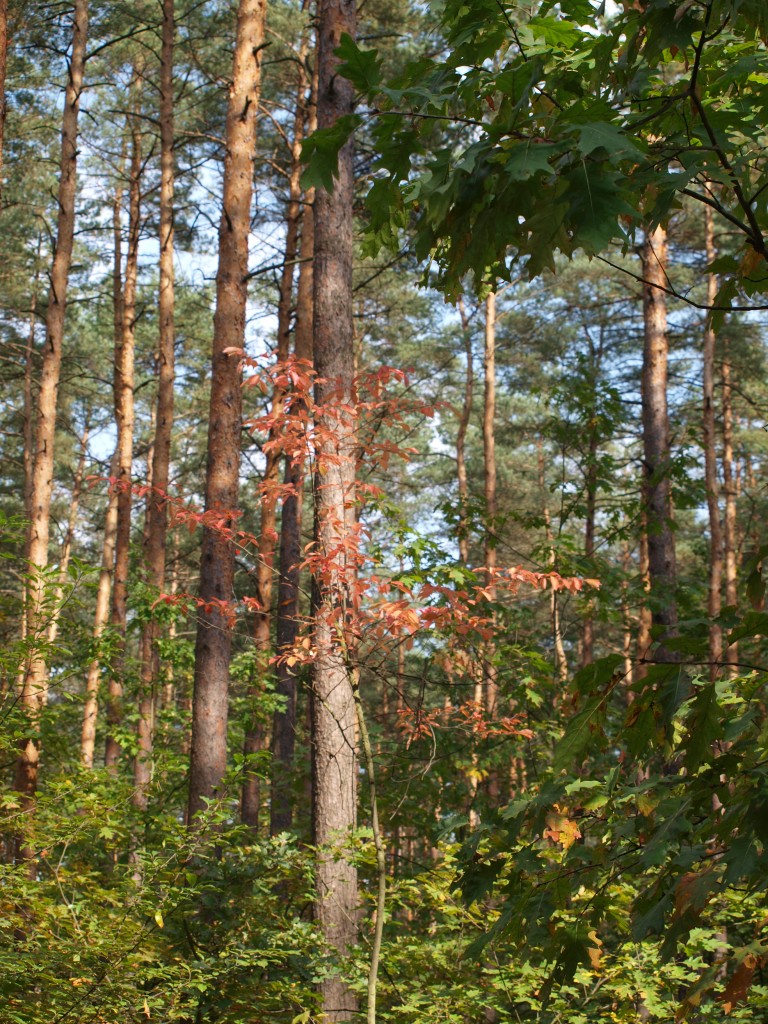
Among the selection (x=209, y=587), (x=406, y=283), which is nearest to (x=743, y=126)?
(x=209, y=587)

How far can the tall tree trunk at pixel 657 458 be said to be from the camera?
379 inches

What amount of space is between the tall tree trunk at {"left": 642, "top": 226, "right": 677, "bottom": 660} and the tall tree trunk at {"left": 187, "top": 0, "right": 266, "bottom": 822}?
166 inches

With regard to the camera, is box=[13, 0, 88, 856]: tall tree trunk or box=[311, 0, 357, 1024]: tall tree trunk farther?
box=[13, 0, 88, 856]: tall tree trunk

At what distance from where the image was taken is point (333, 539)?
4242mm

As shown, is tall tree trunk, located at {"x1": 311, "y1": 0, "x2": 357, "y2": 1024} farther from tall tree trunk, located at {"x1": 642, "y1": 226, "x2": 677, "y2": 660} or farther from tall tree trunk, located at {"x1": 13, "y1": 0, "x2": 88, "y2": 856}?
tall tree trunk, located at {"x1": 642, "y1": 226, "x2": 677, "y2": 660}

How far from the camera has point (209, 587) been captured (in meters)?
7.30

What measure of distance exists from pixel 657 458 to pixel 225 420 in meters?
4.97

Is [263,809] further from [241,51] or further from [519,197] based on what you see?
[519,197]

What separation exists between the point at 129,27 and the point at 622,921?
16.6 m

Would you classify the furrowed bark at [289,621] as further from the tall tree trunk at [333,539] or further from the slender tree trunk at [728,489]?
the slender tree trunk at [728,489]

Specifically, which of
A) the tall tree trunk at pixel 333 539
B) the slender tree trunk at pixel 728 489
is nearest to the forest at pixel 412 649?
the tall tree trunk at pixel 333 539

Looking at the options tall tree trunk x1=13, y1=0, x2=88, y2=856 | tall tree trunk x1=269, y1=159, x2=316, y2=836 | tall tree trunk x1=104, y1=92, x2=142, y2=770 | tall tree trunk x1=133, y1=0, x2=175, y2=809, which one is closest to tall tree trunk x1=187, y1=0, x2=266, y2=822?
tall tree trunk x1=13, y1=0, x2=88, y2=856

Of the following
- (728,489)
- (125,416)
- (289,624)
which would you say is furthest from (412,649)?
(728,489)

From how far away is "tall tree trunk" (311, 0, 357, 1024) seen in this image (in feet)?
14.1
